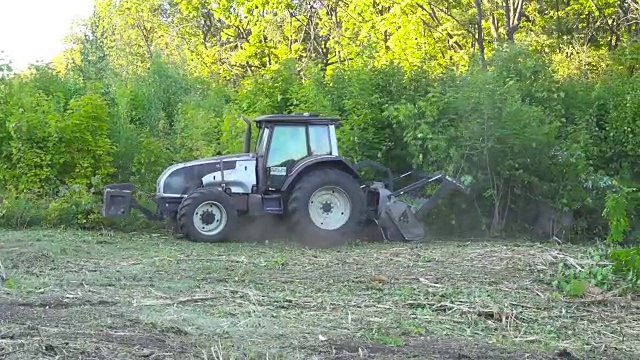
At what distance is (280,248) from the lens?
11617 millimetres

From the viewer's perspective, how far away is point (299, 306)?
280 inches

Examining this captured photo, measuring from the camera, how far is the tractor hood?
12609mm

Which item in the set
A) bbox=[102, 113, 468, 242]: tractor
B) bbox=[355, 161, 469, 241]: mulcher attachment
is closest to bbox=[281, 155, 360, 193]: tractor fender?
bbox=[102, 113, 468, 242]: tractor

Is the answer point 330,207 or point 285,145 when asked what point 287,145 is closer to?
point 285,145

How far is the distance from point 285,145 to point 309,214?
1050 mm

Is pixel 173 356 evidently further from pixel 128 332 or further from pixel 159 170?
pixel 159 170

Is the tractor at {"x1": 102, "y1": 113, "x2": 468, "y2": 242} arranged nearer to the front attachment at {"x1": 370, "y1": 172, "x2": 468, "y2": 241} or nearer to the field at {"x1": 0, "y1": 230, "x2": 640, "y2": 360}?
the front attachment at {"x1": 370, "y1": 172, "x2": 468, "y2": 241}

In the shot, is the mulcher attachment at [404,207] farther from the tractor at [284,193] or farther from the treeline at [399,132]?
the treeline at [399,132]

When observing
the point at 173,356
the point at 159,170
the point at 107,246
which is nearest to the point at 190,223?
the point at 107,246

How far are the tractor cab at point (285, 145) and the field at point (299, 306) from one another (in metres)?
1.75

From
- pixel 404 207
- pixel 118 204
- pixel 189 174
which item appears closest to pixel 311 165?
pixel 404 207

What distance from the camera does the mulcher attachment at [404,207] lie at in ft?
41.7

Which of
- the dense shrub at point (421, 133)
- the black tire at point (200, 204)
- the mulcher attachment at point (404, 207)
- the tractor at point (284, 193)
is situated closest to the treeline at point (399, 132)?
the dense shrub at point (421, 133)

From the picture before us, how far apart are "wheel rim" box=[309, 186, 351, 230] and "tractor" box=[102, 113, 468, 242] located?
0.05 ft
